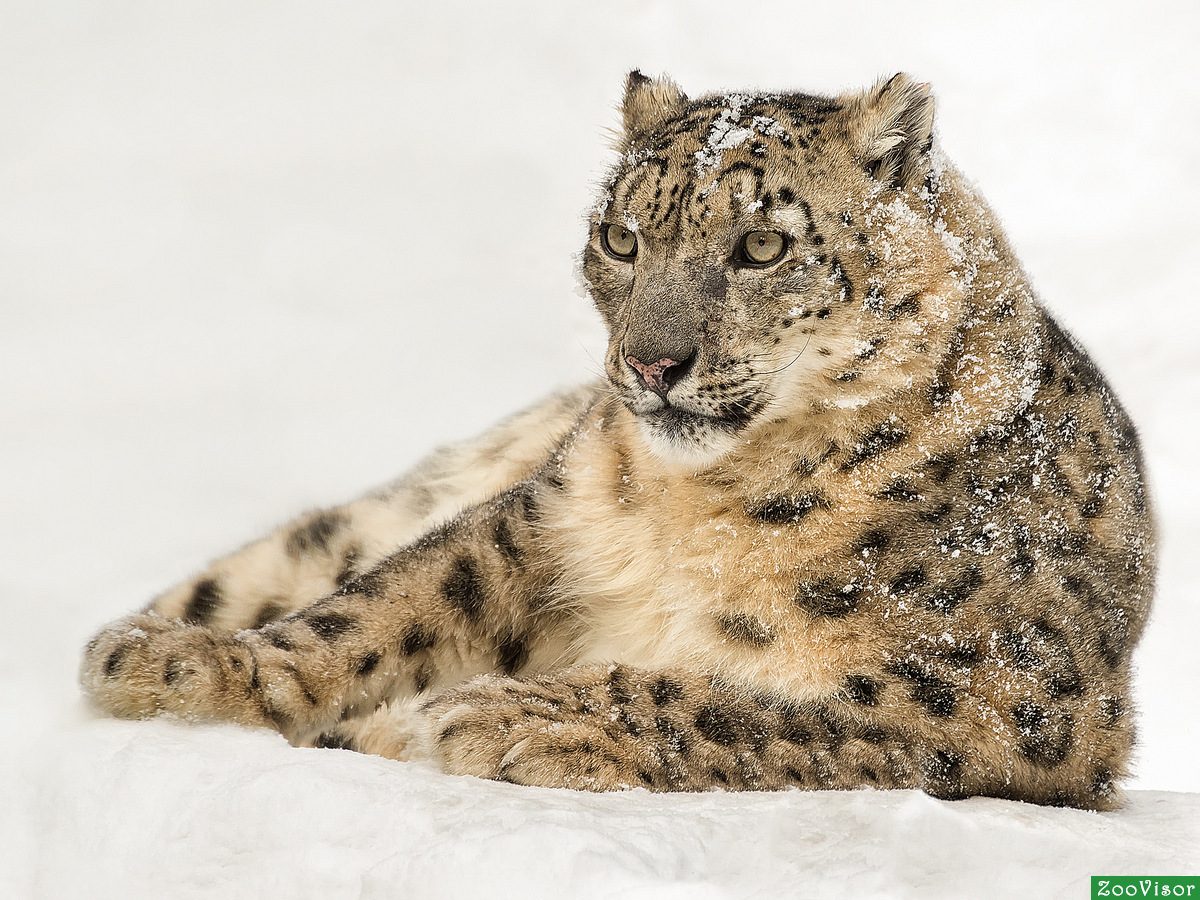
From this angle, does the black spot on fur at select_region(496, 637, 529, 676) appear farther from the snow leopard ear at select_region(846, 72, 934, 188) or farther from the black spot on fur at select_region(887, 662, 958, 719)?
the snow leopard ear at select_region(846, 72, 934, 188)

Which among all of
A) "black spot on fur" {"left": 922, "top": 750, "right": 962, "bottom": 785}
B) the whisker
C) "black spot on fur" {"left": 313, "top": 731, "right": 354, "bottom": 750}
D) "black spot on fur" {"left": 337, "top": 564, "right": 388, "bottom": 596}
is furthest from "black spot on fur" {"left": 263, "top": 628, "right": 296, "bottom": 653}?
"black spot on fur" {"left": 922, "top": 750, "right": 962, "bottom": 785}

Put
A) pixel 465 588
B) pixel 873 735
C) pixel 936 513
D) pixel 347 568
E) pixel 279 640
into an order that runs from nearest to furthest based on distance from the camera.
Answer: pixel 873 735, pixel 936 513, pixel 279 640, pixel 465 588, pixel 347 568

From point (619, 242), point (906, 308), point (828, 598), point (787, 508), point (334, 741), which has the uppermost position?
point (619, 242)

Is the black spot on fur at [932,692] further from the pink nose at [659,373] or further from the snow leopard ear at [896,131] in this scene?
the snow leopard ear at [896,131]

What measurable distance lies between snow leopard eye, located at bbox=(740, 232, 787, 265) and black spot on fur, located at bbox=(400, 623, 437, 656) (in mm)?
1497

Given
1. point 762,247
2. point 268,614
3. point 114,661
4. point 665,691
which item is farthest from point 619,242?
point 268,614

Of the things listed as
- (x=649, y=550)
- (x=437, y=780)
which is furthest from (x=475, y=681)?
(x=649, y=550)

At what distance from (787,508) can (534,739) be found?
0.96m

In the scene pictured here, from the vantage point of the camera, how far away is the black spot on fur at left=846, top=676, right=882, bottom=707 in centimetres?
330

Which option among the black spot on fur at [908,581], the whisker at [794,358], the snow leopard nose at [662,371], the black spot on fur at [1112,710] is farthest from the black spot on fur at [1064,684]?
the snow leopard nose at [662,371]

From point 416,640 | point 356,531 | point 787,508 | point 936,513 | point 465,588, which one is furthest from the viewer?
point 356,531

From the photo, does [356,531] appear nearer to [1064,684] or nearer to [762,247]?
[762,247]

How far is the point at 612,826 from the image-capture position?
2869mm

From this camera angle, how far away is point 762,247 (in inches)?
139
